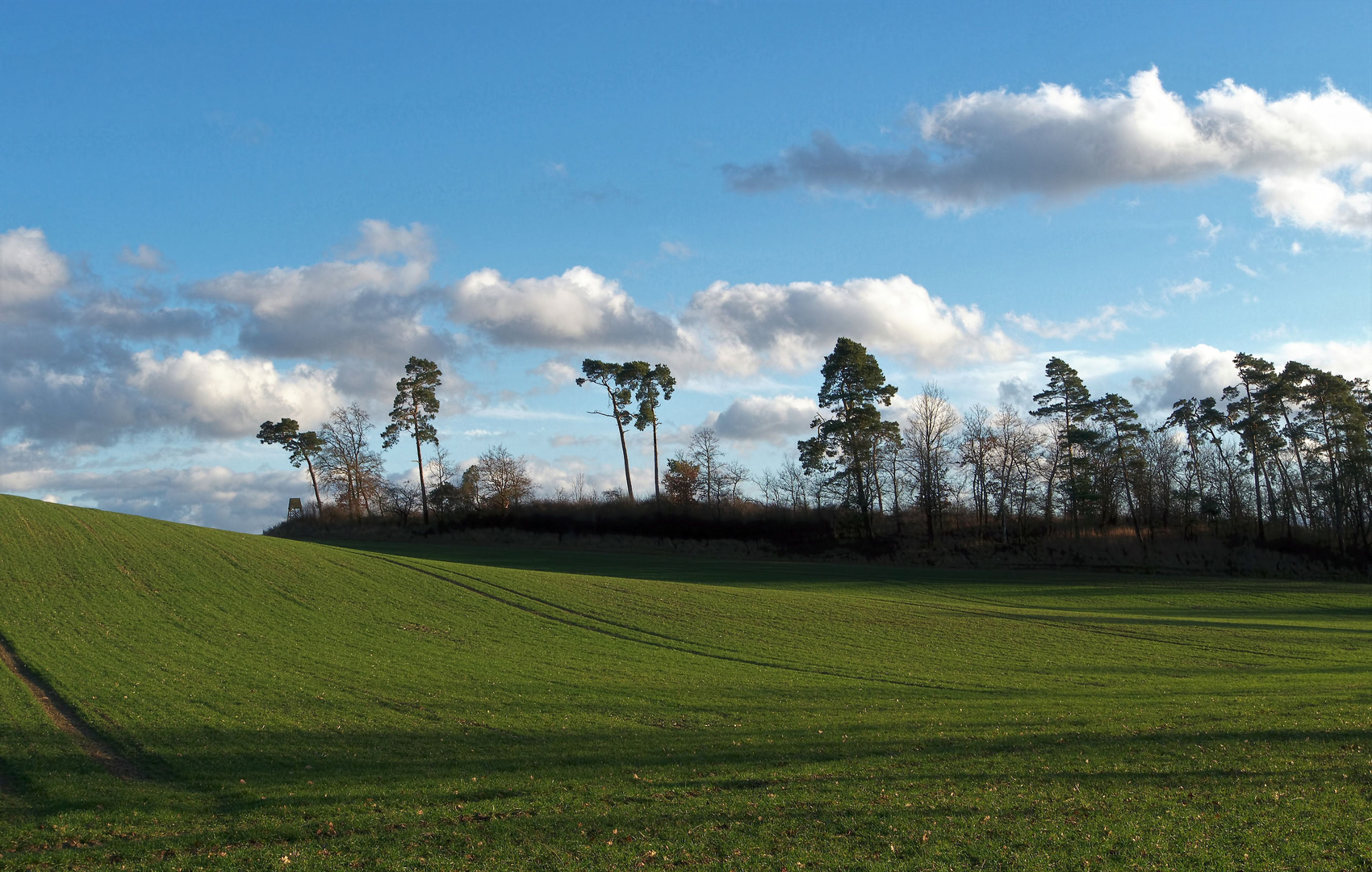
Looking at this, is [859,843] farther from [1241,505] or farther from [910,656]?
[1241,505]

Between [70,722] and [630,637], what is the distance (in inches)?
707

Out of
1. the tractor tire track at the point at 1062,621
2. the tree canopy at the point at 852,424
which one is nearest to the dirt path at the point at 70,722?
the tractor tire track at the point at 1062,621

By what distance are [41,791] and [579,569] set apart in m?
45.2

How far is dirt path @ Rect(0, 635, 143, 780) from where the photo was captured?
1466cm

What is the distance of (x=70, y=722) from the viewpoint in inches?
686

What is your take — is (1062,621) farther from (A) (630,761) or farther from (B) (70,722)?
(B) (70,722)

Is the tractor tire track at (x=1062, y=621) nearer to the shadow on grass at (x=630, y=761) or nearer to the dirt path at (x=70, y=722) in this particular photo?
the shadow on grass at (x=630, y=761)

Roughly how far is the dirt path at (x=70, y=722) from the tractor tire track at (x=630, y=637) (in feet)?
55.8

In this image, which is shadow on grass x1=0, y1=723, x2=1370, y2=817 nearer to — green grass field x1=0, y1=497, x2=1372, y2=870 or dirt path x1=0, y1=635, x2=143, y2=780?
green grass field x1=0, y1=497, x2=1372, y2=870

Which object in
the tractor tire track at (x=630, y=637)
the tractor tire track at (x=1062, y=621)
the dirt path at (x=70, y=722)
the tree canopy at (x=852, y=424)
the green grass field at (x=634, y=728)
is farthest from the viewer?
the tree canopy at (x=852, y=424)

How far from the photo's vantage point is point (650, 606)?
126ft

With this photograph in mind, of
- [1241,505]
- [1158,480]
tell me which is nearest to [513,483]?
[1158,480]

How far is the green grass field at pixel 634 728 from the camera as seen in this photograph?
35.0ft

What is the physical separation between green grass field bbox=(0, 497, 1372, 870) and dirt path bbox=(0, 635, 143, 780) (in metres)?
0.27
